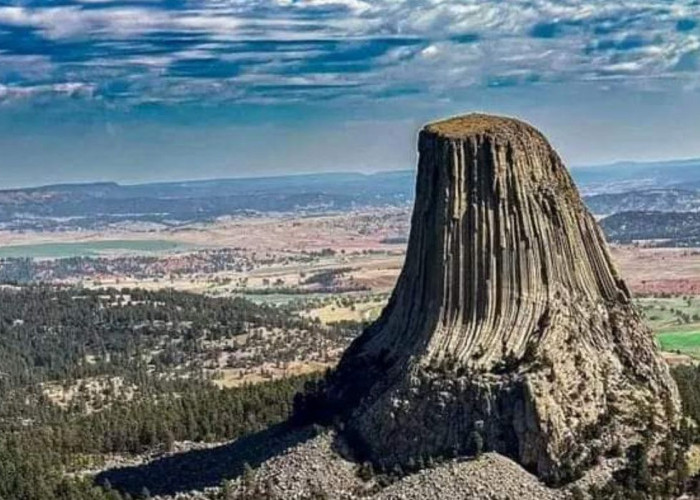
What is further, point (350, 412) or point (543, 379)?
point (350, 412)

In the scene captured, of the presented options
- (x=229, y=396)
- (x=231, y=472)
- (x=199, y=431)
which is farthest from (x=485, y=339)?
(x=229, y=396)

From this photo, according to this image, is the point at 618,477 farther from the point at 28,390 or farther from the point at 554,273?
the point at 28,390

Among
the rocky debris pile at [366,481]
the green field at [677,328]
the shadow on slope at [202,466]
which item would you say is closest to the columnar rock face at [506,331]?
the rocky debris pile at [366,481]

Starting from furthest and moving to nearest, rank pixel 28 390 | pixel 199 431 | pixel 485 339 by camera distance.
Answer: pixel 28 390 < pixel 199 431 < pixel 485 339

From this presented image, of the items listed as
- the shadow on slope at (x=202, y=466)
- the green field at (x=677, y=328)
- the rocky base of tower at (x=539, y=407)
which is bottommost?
the green field at (x=677, y=328)

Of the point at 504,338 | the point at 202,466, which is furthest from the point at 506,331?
the point at 202,466

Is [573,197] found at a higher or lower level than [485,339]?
higher

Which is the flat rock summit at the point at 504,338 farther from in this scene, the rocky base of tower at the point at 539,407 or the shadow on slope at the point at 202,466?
the shadow on slope at the point at 202,466

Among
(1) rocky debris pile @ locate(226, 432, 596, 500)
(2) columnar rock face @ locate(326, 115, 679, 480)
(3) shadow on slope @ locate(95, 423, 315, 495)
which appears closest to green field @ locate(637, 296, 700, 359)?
(2) columnar rock face @ locate(326, 115, 679, 480)
